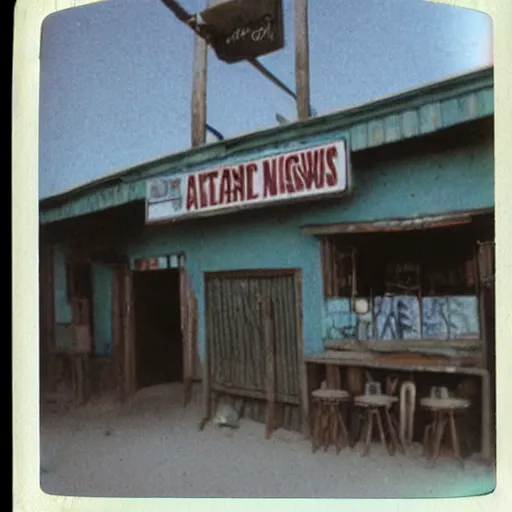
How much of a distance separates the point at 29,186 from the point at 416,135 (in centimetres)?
110

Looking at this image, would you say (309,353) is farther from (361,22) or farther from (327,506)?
(361,22)

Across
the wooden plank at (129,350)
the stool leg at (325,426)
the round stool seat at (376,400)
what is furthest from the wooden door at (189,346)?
the round stool seat at (376,400)

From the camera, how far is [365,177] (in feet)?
6.51

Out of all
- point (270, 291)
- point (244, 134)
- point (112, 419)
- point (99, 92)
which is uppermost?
point (99, 92)

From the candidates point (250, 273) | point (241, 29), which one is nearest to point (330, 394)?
point (250, 273)

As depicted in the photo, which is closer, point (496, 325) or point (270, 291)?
point (496, 325)

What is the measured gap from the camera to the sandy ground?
1.95m

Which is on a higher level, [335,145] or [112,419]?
[335,145]

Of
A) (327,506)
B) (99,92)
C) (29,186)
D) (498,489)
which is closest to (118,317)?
(29,186)

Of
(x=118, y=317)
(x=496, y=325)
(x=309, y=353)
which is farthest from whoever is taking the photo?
(x=118, y=317)

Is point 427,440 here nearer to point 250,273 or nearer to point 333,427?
point 333,427

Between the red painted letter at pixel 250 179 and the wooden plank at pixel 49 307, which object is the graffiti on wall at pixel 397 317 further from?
the wooden plank at pixel 49 307

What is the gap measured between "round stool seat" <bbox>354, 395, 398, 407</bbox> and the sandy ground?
0.12 m

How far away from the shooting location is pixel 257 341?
2.11 m
